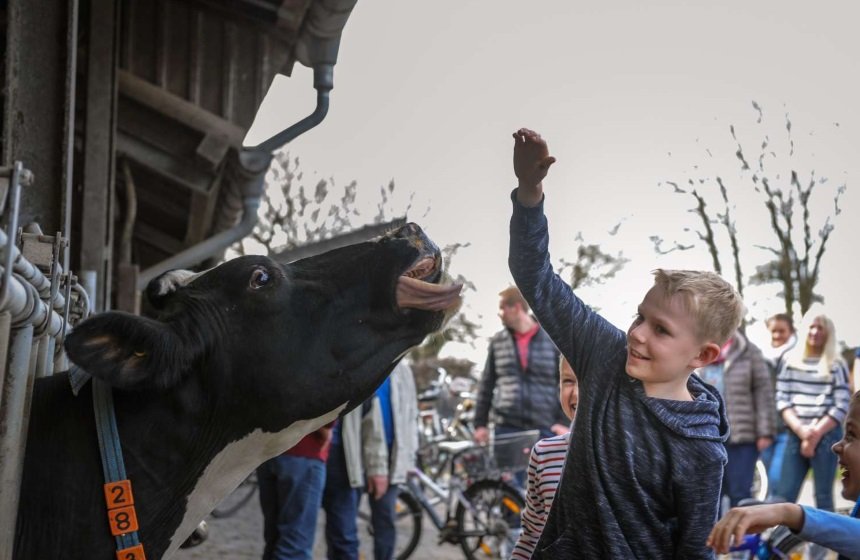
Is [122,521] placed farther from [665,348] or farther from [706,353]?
[706,353]

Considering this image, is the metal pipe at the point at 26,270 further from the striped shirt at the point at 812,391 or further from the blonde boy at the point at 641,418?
the striped shirt at the point at 812,391

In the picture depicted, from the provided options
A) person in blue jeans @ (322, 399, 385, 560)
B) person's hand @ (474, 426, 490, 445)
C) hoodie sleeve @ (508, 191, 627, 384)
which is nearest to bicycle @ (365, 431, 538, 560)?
person's hand @ (474, 426, 490, 445)

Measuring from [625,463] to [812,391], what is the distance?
564cm

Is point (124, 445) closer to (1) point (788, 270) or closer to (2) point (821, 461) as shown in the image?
(2) point (821, 461)

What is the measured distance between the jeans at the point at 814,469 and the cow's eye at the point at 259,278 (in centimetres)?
569

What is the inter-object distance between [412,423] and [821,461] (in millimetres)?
2814

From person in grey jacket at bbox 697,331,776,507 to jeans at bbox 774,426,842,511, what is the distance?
204mm

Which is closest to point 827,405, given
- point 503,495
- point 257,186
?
point 503,495

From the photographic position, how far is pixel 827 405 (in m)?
7.73

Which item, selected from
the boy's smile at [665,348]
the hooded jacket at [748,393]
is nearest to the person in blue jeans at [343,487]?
the hooded jacket at [748,393]

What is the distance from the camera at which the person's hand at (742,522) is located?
2.26m

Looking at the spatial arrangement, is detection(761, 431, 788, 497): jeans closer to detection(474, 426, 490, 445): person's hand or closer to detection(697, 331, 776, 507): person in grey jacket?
detection(697, 331, 776, 507): person in grey jacket

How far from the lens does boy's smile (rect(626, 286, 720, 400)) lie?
8.68ft

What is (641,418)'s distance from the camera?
2664 mm
